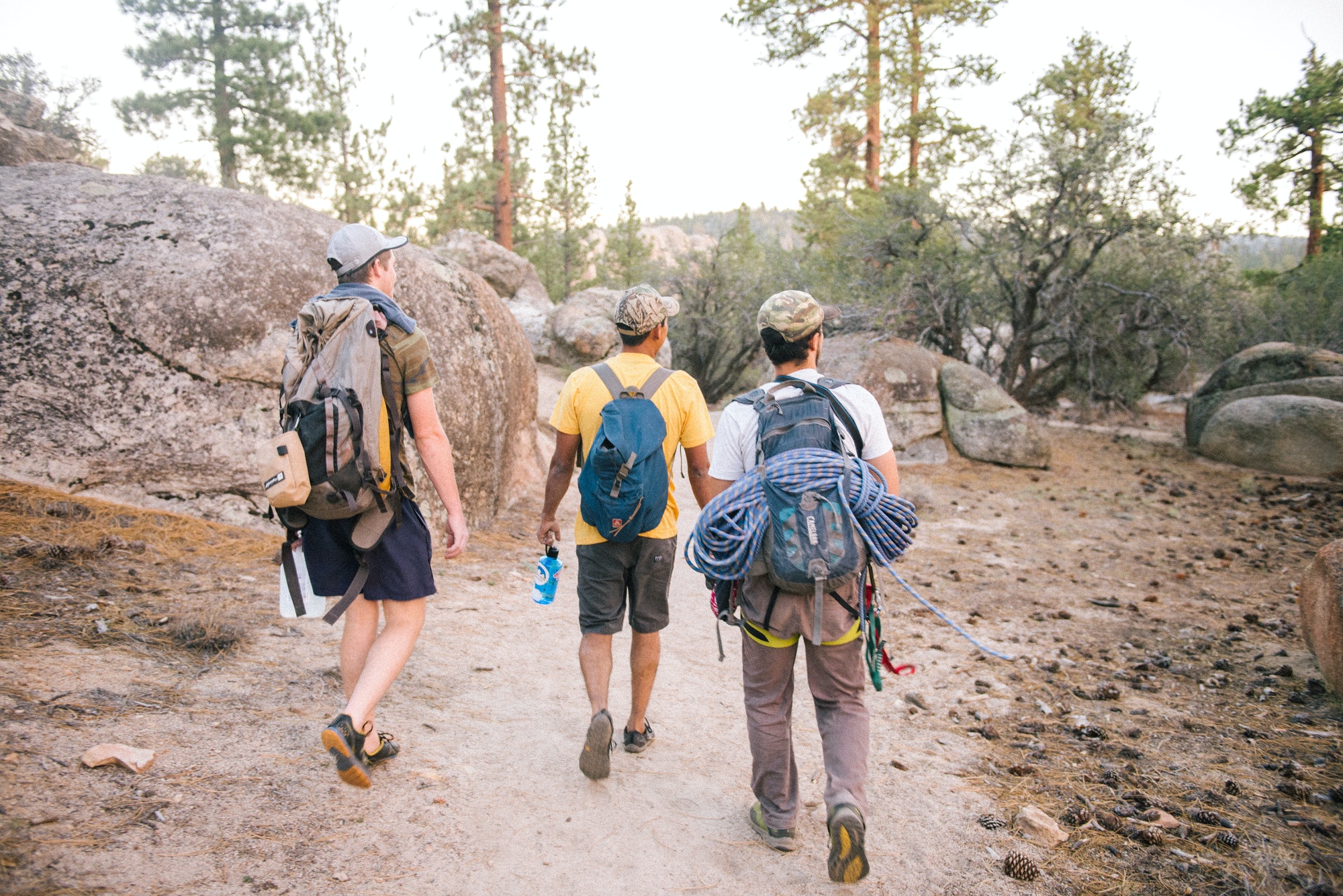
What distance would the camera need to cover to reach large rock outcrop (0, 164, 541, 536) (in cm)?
489

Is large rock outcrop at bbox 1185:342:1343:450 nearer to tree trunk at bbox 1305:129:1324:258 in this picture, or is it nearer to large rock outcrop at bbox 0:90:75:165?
tree trunk at bbox 1305:129:1324:258

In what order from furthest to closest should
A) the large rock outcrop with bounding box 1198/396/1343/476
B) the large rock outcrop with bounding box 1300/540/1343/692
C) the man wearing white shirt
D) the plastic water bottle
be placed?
the large rock outcrop with bounding box 1198/396/1343/476
the large rock outcrop with bounding box 1300/540/1343/692
the plastic water bottle
the man wearing white shirt

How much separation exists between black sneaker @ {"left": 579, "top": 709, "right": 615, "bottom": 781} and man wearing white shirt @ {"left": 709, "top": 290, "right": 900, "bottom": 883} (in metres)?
0.61

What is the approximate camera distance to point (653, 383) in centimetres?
309

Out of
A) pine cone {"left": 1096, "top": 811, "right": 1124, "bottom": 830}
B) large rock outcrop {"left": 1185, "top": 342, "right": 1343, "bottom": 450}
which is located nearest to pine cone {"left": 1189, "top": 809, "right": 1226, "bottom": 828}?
pine cone {"left": 1096, "top": 811, "right": 1124, "bottom": 830}

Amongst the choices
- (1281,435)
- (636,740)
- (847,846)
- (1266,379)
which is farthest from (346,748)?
(1266,379)

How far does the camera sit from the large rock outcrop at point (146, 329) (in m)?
4.89

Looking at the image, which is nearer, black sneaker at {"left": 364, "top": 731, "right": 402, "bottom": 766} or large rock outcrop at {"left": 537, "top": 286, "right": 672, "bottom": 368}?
black sneaker at {"left": 364, "top": 731, "right": 402, "bottom": 766}

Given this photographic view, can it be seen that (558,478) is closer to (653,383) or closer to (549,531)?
(549,531)

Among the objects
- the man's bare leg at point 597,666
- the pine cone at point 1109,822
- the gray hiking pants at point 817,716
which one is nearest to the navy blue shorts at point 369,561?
the man's bare leg at point 597,666

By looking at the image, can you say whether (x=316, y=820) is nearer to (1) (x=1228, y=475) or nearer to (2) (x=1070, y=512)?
(2) (x=1070, y=512)

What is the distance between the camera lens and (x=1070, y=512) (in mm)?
9203

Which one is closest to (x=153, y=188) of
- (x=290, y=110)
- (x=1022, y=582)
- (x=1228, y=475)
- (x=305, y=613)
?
(x=305, y=613)

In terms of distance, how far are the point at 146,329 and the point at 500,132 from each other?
11.6 meters
